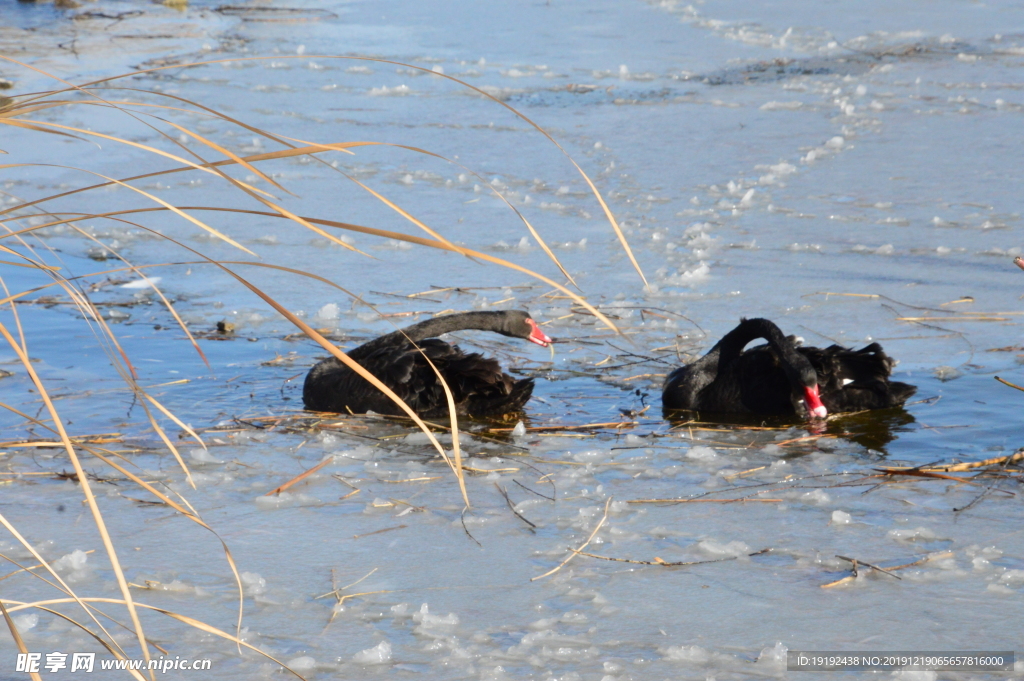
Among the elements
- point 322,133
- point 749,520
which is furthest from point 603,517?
point 322,133

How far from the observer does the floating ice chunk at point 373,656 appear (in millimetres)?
2377

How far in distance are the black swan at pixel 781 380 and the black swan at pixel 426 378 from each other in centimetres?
72

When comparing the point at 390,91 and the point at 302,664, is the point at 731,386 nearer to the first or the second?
the point at 302,664

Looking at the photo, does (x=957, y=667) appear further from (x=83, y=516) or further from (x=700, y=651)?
(x=83, y=516)

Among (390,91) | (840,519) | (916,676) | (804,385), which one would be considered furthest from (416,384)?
(390,91)

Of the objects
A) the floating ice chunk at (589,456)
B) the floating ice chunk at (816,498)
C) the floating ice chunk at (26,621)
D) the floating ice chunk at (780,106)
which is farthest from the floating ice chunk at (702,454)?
the floating ice chunk at (780,106)

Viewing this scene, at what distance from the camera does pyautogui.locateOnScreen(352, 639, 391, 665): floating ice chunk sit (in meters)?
2.38

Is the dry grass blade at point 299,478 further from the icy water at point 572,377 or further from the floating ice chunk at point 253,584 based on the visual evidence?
the floating ice chunk at point 253,584

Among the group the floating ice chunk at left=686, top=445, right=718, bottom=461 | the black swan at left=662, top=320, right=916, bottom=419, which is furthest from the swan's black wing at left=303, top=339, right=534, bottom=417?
the floating ice chunk at left=686, top=445, right=718, bottom=461

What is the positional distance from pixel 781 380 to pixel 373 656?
2.64 metres

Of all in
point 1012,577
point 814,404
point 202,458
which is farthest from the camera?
point 814,404

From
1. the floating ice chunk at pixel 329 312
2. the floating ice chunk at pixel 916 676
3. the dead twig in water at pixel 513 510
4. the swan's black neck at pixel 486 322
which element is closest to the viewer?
the floating ice chunk at pixel 916 676

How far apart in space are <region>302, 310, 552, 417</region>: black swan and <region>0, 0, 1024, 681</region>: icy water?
0.42ft

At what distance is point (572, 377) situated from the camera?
502 centimetres
